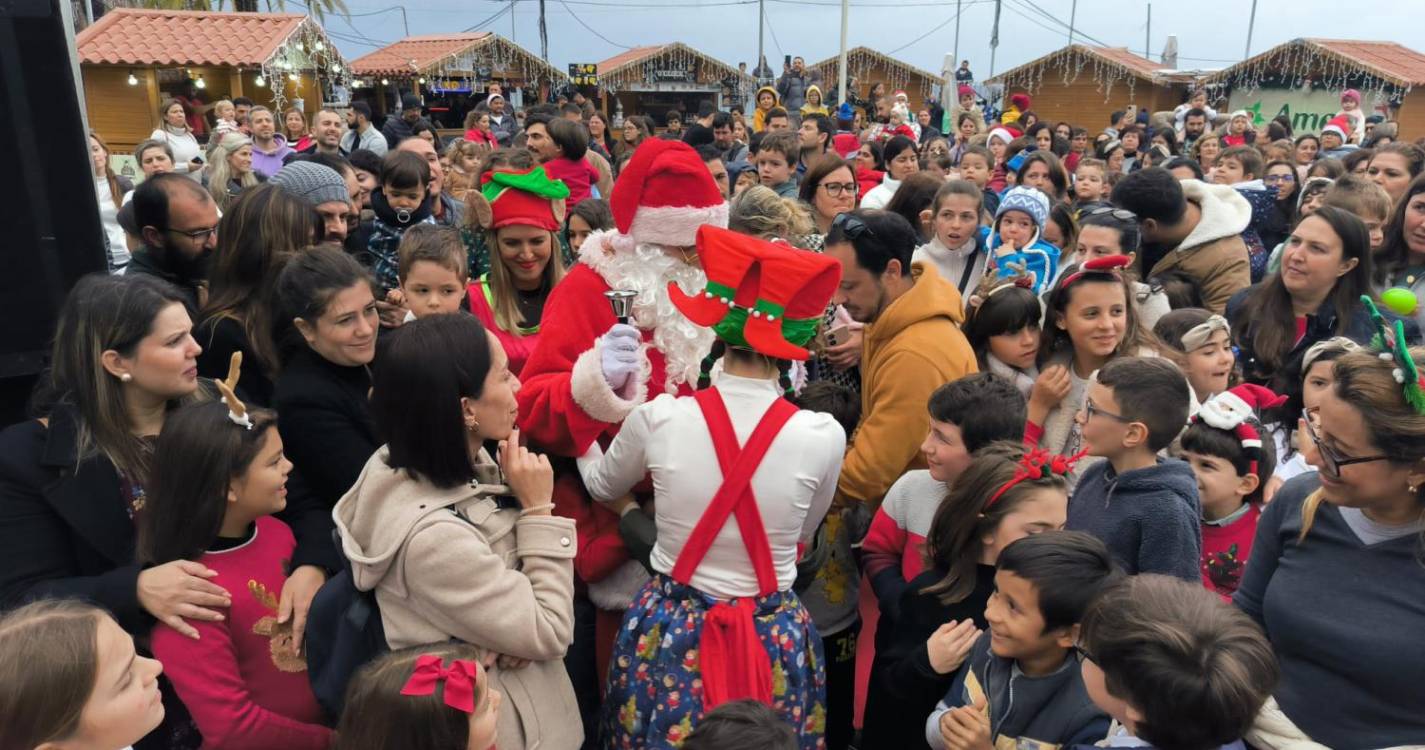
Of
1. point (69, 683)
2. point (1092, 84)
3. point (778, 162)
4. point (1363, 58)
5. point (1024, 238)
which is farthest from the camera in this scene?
point (1092, 84)

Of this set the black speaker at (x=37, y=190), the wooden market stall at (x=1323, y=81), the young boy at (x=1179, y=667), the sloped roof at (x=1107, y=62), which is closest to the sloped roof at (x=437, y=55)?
the sloped roof at (x=1107, y=62)

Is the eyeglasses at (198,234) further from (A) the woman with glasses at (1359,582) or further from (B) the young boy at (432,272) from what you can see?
(A) the woman with glasses at (1359,582)

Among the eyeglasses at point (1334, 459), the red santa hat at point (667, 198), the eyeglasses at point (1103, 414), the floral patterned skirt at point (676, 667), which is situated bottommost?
the floral patterned skirt at point (676, 667)

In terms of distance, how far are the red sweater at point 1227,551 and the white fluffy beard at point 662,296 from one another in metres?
1.87

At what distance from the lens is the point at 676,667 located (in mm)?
2408

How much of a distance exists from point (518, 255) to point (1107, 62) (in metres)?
25.4

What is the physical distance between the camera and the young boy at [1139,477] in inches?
98.8

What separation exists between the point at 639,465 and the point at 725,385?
1.13ft

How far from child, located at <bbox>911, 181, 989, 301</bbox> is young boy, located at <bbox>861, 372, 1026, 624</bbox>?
240 cm

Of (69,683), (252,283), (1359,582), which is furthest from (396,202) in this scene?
(1359,582)

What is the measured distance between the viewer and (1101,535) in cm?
262

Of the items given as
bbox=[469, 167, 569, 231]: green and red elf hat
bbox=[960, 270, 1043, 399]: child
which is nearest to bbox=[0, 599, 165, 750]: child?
bbox=[469, 167, 569, 231]: green and red elf hat

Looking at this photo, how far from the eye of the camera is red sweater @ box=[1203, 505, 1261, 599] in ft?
10.0

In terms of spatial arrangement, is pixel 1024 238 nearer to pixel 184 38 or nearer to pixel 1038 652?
pixel 1038 652
